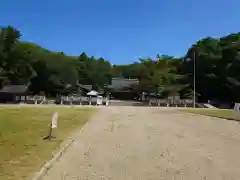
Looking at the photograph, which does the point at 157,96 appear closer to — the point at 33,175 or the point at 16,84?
the point at 16,84

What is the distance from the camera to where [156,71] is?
69875 millimetres

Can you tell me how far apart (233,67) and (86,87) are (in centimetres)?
3456

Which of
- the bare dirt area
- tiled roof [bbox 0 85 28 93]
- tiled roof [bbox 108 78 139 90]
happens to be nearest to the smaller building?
tiled roof [bbox 0 85 28 93]

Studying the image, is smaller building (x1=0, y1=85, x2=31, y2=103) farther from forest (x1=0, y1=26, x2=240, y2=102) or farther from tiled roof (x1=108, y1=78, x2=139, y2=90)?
tiled roof (x1=108, y1=78, x2=139, y2=90)

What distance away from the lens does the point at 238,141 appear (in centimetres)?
1223

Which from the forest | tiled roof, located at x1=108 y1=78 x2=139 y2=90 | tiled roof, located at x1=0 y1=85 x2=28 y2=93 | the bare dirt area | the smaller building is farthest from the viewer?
tiled roof, located at x1=108 y1=78 x2=139 y2=90

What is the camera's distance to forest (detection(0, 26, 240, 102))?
64.2 m

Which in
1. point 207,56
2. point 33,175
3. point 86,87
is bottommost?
point 33,175

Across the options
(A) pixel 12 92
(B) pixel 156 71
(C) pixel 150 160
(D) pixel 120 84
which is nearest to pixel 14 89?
(A) pixel 12 92

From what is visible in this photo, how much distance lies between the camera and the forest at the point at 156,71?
2530 inches

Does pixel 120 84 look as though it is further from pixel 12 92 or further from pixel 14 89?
pixel 12 92

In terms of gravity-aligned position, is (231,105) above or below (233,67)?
below

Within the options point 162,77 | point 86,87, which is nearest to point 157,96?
point 162,77

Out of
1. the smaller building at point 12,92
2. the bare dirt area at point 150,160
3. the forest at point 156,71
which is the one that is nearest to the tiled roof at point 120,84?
the forest at point 156,71
